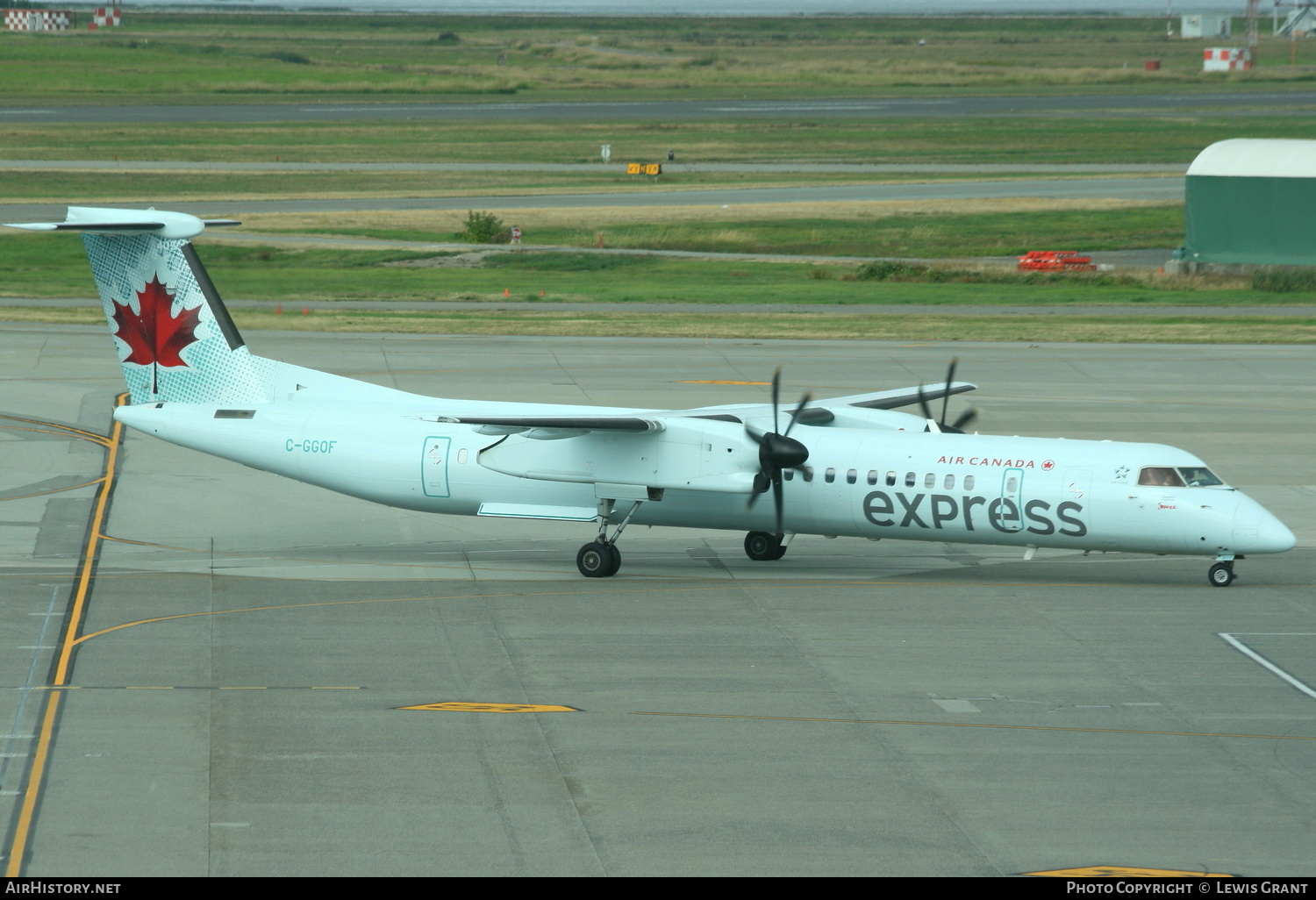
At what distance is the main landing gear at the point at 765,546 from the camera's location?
2958 centimetres

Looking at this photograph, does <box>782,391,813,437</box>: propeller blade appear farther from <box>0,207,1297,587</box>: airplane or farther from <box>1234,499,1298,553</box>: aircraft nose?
<box>1234,499,1298,553</box>: aircraft nose

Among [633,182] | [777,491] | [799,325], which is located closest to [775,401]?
[777,491]

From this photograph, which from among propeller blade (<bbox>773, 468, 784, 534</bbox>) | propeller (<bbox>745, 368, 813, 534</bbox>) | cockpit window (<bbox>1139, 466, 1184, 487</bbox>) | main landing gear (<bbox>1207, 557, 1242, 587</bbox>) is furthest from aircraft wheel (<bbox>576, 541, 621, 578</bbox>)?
main landing gear (<bbox>1207, 557, 1242, 587</bbox>)

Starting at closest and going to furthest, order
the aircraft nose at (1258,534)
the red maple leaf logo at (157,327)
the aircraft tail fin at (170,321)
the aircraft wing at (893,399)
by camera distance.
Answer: the aircraft nose at (1258,534) < the aircraft tail fin at (170,321) < the red maple leaf logo at (157,327) < the aircraft wing at (893,399)

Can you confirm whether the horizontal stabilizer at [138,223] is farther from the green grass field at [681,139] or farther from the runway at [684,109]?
the runway at [684,109]

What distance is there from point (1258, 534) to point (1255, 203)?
41.4 m

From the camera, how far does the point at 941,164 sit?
104062 millimetres

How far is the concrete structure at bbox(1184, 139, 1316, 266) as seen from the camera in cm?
6141

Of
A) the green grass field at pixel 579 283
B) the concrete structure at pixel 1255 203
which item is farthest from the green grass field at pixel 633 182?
the concrete structure at pixel 1255 203

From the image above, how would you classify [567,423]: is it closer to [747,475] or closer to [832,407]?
[747,475]

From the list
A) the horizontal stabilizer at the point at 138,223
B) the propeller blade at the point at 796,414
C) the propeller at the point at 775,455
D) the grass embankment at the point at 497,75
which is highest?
the grass embankment at the point at 497,75

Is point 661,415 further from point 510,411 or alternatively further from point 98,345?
point 98,345

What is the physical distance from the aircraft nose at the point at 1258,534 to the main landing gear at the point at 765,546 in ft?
27.5

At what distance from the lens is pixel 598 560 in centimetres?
2800
